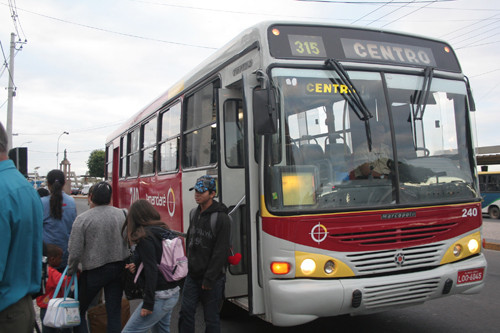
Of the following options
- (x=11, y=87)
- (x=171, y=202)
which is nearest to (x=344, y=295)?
(x=171, y=202)

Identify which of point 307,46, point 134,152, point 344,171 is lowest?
point 344,171

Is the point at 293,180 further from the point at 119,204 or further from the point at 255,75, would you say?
the point at 119,204

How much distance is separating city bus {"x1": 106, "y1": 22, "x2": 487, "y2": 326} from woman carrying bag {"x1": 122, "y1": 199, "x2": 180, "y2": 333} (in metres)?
0.82

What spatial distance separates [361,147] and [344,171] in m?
0.30

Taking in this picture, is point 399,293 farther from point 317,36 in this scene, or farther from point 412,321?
point 317,36

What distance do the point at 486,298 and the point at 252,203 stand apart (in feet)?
13.7

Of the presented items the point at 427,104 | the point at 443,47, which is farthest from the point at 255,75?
the point at 443,47

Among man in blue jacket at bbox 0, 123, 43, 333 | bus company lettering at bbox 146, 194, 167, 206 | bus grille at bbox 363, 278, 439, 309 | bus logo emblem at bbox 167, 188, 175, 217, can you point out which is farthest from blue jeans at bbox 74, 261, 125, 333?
bus company lettering at bbox 146, 194, 167, 206

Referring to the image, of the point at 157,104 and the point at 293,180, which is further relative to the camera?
the point at 157,104

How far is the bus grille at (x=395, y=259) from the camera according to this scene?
4101 mm

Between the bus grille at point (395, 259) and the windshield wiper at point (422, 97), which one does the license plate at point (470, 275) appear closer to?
the bus grille at point (395, 259)

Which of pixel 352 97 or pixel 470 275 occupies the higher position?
pixel 352 97

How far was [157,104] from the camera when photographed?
787cm

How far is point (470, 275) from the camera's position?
4.49 metres
